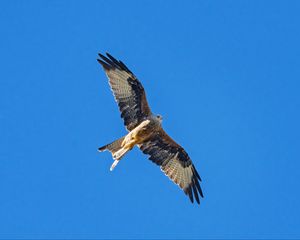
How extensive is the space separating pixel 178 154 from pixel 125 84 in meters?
1.99

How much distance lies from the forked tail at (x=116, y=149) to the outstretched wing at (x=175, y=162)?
86 centimetres

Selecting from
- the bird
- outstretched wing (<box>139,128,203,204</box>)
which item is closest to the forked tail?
the bird

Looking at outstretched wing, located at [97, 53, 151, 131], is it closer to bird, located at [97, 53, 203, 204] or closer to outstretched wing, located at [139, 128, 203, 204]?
bird, located at [97, 53, 203, 204]

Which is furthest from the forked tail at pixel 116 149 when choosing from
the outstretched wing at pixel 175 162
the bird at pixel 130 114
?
the outstretched wing at pixel 175 162

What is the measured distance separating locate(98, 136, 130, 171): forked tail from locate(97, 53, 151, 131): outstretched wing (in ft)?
1.36

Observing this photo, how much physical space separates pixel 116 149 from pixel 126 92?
1.17 m

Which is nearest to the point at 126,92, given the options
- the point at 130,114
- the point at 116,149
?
the point at 130,114

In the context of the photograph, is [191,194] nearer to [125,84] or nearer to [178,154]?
[178,154]

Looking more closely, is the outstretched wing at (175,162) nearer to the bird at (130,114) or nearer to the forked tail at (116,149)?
the bird at (130,114)

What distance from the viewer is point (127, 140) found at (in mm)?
16844

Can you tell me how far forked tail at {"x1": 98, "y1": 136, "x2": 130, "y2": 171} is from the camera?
54.7 feet

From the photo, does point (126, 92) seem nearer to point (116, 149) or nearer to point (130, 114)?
point (130, 114)

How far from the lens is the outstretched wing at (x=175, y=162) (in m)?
17.7

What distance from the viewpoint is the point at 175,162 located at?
58.7ft
